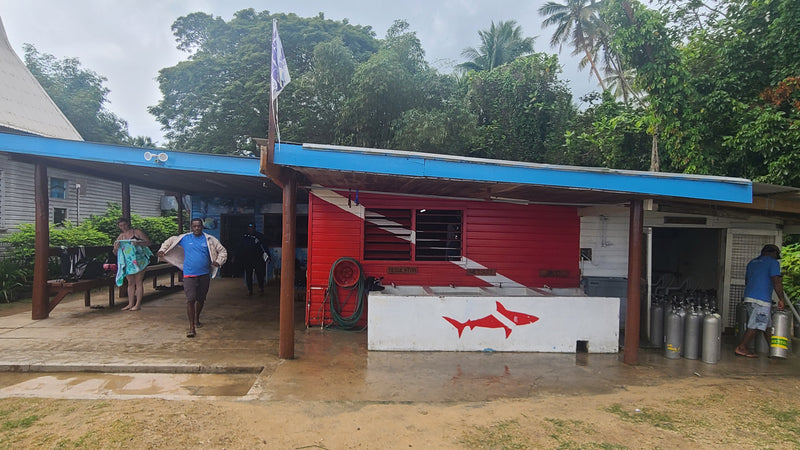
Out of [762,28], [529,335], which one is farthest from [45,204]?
[762,28]

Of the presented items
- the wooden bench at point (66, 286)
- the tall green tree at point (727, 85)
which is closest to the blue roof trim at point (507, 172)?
the tall green tree at point (727, 85)

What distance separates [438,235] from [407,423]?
3.80 meters

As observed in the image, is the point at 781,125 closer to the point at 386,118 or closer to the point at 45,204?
the point at 386,118

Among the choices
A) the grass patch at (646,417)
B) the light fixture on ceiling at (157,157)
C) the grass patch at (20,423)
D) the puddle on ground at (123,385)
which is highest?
the light fixture on ceiling at (157,157)

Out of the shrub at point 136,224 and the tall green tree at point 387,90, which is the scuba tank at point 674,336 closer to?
the tall green tree at point 387,90

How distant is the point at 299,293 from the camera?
30.3ft

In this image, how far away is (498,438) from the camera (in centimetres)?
323

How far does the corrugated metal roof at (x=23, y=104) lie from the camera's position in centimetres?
1129

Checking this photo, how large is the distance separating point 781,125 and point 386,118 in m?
9.32

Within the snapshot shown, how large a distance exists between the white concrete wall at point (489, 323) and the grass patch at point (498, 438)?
2.01 metres

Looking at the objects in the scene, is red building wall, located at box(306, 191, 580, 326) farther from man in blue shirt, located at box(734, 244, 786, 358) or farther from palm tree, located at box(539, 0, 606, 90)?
palm tree, located at box(539, 0, 606, 90)

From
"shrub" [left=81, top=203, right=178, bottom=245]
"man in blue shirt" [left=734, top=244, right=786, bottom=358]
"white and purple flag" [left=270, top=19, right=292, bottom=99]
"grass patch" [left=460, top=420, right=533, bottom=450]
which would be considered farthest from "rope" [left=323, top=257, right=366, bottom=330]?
"shrub" [left=81, top=203, right=178, bottom=245]

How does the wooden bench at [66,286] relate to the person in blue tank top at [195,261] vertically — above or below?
below

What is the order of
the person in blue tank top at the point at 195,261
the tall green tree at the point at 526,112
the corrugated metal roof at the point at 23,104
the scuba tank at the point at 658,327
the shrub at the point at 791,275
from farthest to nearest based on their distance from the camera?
the tall green tree at the point at 526,112 < the corrugated metal roof at the point at 23,104 < the shrub at the point at 791,275 < the scuba tank at the point at 658,327 < the person in blue tank top at the point at 195,261
